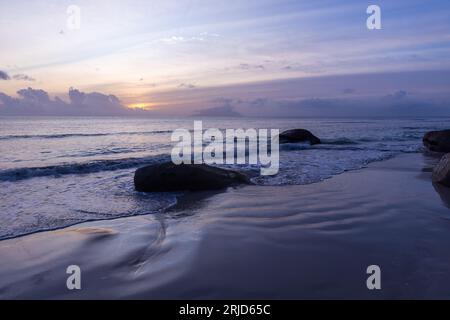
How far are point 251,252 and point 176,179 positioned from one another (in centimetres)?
460

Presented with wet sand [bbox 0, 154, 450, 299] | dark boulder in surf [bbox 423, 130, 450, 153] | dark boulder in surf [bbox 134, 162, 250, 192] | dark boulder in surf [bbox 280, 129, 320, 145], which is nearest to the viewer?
wet sand [bbox 0, 154, 450, 299]

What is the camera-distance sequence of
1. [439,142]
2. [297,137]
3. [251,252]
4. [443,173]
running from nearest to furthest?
[251,252] < [443,173] < [439,142] < [297,137]

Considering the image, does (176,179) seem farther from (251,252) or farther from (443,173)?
(443,173)

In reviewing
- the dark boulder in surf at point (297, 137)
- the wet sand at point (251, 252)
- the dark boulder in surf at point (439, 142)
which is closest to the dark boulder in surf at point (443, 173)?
the wet sand at point (251, 252)

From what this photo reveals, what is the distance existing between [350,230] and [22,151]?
1720 centimetres

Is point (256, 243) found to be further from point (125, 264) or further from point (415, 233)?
point (415, 233)

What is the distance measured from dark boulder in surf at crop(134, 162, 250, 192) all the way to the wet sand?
1.43 m

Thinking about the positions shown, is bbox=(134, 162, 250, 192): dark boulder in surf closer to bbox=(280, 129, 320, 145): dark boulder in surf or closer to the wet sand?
the wet sand

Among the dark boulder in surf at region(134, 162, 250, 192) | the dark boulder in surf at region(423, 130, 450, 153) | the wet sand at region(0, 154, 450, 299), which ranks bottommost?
the wet sand at region(0, 154, 450, 299)

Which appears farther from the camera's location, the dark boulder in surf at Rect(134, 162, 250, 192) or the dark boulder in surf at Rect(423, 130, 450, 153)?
the dark boulder in surf at Rect(423, 130, 450, 153)

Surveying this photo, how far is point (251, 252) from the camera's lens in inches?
174

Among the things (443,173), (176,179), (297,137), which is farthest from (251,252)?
(297,137)

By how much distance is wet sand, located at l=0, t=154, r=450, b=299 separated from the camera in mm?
3486

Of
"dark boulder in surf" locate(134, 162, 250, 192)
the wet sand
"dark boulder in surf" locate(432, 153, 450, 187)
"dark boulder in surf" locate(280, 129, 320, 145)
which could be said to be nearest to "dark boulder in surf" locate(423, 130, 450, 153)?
"dark boulder in surf" locate(280, 129, 320, 145)
